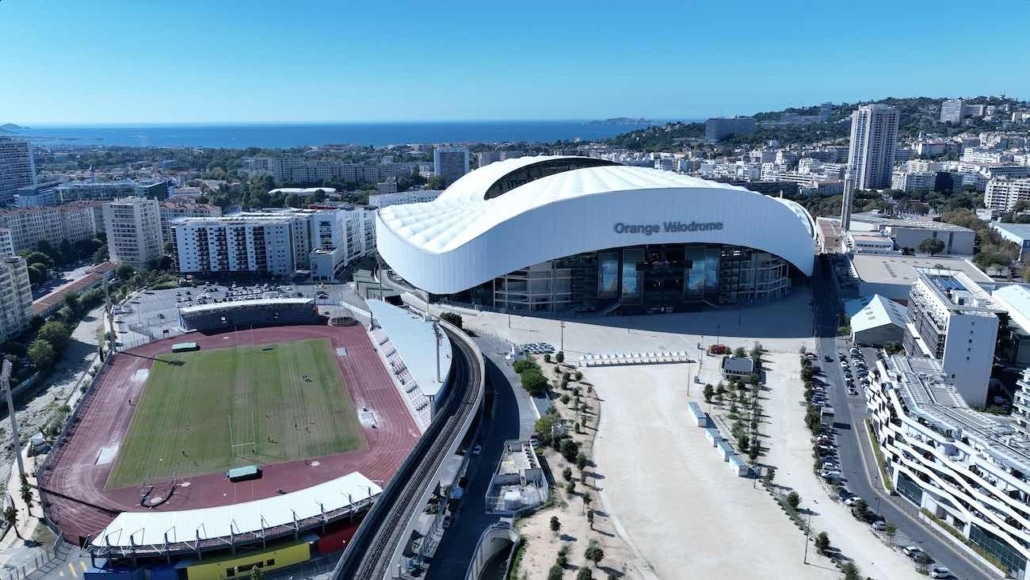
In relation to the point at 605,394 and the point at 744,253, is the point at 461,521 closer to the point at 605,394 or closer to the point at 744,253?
the point at 605,394

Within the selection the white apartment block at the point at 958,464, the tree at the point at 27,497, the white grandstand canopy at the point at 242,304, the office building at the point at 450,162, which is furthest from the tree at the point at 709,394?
the office building at the point at 450,162

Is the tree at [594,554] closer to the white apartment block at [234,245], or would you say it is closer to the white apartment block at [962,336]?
the white apartment block at [962,336]

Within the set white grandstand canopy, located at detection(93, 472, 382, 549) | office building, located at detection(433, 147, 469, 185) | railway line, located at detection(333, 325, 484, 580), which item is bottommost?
white grandstand canopy, located at detection(93, 472, 382, 549)

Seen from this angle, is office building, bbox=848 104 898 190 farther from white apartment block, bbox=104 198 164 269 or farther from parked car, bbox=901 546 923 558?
parked car, bbox=901 546 923 558

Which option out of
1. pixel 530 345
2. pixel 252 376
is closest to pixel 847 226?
pixel 530 345

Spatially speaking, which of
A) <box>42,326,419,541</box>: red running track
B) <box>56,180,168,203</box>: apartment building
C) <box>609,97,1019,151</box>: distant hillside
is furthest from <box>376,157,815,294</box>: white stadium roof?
<box>609,97,1019,151</box>: distant hillside

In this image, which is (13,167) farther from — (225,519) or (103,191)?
(225,519)

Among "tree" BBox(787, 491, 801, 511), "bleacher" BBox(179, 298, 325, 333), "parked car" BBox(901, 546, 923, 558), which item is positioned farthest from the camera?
"bleacher" BBox(179, 298, 325, 333)
